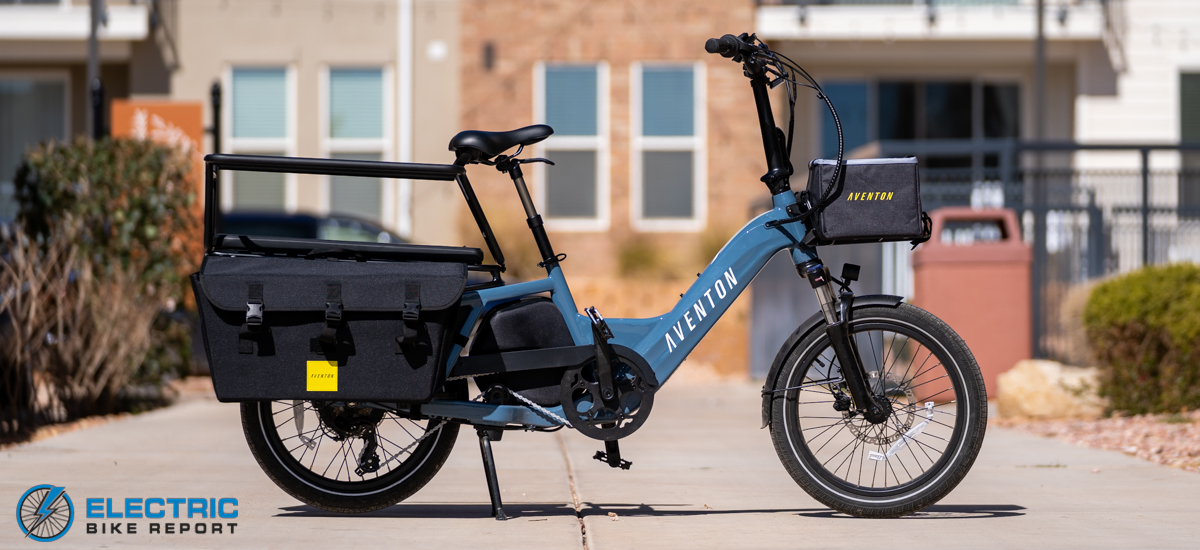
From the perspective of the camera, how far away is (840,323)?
460cm

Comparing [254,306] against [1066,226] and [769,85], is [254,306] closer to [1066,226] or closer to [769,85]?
[769,85]

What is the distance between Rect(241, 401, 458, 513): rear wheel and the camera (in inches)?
179

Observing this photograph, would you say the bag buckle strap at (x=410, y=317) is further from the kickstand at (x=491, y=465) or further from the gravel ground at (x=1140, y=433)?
the gravel ground at (x=1140, y=433)

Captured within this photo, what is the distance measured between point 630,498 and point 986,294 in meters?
5.17

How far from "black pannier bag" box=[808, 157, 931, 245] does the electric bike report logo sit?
2810mm

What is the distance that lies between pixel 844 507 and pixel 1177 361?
409cm

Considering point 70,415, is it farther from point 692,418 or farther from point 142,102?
point 142,102

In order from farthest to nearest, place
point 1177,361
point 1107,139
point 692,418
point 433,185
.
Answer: point 1107,139 → point 433,185 → point 692,418 → point 1177,361

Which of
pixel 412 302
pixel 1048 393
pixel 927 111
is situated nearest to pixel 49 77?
pixel 927 111

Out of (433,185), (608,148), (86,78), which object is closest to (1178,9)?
(608,148)

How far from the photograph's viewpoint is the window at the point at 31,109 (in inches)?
741

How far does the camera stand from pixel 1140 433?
7.25 m

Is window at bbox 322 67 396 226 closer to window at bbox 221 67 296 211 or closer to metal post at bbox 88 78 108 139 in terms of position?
window at bbox 221 67 296 211

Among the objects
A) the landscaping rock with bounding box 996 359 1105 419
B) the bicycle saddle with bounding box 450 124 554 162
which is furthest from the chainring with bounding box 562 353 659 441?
the landscaping rock with bounding box 996 359 1105 419
